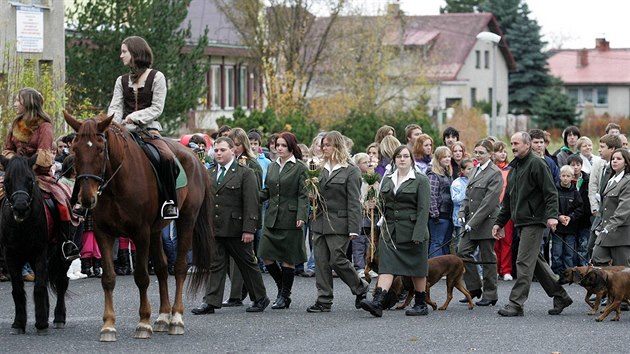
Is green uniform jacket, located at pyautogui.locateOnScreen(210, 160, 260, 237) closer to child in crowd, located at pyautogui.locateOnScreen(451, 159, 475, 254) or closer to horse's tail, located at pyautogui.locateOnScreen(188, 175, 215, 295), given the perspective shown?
horse's tail, located at pyautogui.locateOnScreen(188, 175, 215, 295)

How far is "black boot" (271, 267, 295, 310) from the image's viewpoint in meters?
16.0

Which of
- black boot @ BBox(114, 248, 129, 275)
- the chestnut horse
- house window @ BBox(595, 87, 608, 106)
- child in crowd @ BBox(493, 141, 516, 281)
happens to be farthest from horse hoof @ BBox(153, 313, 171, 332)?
house window @ BBox(595, 87, 608, 106)

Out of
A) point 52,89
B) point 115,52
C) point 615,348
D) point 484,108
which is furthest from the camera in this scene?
point 484,108

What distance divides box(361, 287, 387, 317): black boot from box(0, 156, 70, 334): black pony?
11.5 feet

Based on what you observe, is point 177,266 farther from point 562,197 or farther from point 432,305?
point 562,197

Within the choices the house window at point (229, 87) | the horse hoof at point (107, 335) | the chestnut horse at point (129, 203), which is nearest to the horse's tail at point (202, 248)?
the chestnut horse at point (129, 203)

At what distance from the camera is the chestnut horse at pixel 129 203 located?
12.6m

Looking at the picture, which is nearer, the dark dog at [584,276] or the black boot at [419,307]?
the dark dog at [584,276]

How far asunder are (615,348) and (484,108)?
7221cm

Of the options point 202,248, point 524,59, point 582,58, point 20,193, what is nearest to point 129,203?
point 20,193

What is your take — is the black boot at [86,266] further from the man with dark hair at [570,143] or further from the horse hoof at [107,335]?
the man with dark hair at [570,143]

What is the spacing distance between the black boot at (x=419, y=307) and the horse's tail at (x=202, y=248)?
241 cm

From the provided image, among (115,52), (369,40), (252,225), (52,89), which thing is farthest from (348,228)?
(369,40)

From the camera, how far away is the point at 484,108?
8431 cm
